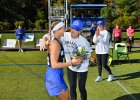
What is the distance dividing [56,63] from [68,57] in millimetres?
Result: 2098

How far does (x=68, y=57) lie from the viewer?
7828mm

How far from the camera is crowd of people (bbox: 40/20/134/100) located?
5.83 m

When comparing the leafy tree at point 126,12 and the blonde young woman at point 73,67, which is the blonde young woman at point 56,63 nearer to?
the blonde young woman at point 73,67

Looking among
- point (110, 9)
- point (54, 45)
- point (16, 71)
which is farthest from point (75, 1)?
point (54, 45)

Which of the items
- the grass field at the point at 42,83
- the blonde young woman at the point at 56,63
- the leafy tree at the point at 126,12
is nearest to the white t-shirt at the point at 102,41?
the grass field at the point at 42,83

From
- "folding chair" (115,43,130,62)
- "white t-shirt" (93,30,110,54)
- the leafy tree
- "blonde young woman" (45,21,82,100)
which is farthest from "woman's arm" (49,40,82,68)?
the leafy tree

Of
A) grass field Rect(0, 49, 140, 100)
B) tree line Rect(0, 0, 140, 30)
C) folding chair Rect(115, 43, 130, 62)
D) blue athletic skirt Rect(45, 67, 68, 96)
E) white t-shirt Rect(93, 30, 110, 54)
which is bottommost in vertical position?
grass field Rect(0, 49, 140, 100)

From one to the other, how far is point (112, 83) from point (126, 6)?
29.7 m

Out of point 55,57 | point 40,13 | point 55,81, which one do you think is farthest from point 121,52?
point 40,13

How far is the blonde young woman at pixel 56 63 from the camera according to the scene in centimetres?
577

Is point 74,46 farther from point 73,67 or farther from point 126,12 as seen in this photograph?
point 126,12

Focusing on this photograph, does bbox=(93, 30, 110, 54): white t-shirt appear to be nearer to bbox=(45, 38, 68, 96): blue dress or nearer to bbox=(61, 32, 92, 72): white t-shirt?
bbox=(61, 32, 92, 72): white t-shirt

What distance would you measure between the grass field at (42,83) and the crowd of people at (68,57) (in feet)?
2.37

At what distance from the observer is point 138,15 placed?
4009 cm
